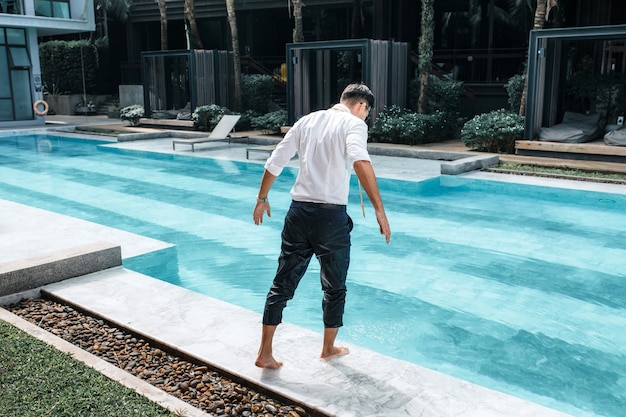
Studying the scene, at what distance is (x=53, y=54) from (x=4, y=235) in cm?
2534

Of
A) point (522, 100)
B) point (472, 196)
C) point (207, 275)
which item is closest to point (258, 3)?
point (522, 100)

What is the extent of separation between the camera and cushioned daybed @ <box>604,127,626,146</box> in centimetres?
1247

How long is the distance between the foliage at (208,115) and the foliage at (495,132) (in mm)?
8418

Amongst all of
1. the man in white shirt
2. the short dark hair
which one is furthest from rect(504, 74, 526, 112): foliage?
the man in white shirt

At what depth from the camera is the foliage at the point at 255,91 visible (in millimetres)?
21016

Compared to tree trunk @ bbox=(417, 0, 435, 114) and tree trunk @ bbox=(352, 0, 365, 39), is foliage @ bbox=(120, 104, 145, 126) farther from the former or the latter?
tree trunk @ bbox=(417, 0, 435, 114)

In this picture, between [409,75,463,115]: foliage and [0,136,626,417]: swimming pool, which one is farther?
[409,75,463,115]: foliage

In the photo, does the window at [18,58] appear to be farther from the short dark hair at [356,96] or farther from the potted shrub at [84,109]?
the short dark hair at [356,96]

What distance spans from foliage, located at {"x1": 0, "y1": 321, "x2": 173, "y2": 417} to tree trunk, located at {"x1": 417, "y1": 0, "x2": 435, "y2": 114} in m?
13.6

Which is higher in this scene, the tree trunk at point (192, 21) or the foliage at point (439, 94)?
the tree trunk at point (192, 21)

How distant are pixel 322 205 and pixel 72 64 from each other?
95.2ft

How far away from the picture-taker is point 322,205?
142 inches

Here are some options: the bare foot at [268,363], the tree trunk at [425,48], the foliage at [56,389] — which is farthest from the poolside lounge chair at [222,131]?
the bare foot at [268,363]

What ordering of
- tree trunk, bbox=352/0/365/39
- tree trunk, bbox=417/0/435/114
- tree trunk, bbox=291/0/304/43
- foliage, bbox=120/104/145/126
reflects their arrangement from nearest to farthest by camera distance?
tree trunk, bbox=417/0/435/114 < tree trunk, bbox=291/0/304/43 < tree trunk, bbox=352/0/365/39 < foliage, bbox=120/104/145/126
